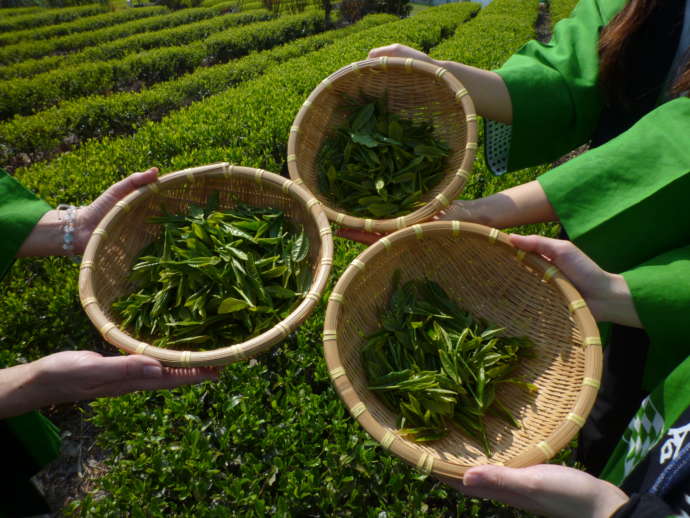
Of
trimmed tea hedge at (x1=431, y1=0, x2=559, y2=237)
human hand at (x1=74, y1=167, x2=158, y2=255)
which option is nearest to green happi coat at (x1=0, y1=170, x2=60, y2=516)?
human hand at (x1=74, y1=167, x2=158, y2=255)

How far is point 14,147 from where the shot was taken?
285 inches

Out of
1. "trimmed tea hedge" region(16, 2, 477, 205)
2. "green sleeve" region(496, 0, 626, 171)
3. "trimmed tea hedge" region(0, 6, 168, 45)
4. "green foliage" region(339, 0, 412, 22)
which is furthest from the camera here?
"green foliage" region(339, 0, 412, 22)

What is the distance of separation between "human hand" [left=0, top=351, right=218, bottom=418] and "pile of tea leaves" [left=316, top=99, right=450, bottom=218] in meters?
1.23

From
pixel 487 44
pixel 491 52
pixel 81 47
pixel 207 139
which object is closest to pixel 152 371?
pixel 207 139

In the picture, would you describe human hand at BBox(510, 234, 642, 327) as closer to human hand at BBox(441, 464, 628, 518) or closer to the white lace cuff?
human hand at BBox(441, 464, 628, 518)

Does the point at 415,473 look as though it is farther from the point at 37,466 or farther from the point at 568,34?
the point at 568,34

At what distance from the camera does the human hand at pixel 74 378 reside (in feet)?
5.42

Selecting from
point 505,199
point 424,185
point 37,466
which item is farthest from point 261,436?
point 505,199

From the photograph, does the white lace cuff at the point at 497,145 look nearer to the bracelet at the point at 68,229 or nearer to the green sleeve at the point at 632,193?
the green sleeve at the point at 632,193

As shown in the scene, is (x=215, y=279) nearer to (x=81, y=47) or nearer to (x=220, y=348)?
(x=220, y=348)

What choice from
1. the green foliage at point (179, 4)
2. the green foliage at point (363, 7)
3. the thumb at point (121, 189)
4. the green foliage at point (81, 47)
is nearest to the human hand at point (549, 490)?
the thumb at point (121, 189)

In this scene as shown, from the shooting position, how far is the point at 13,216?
2.03m

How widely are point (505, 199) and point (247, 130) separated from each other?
3.72m

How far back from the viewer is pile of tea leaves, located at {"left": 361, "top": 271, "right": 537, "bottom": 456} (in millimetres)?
1768
